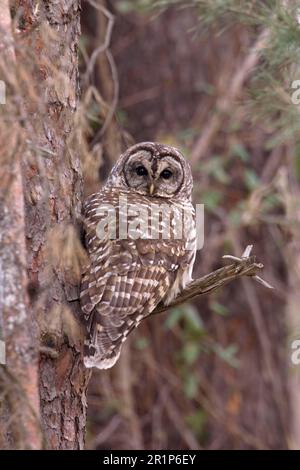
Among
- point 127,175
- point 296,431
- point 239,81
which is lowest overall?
point 296,431

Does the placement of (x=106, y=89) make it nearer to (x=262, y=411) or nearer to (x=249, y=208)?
(x=249, y=208)

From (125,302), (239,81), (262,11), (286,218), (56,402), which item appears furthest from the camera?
(239,81)

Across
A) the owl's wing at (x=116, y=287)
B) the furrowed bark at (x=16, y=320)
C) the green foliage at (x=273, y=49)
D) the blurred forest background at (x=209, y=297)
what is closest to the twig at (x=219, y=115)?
the blurred forest background at (x=209, y=297)

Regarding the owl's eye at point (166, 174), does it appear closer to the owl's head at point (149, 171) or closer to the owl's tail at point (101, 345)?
the owl's head at point (149, 171)

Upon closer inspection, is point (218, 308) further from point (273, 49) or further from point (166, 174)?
point (273, 49)

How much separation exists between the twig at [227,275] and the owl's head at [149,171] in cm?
81

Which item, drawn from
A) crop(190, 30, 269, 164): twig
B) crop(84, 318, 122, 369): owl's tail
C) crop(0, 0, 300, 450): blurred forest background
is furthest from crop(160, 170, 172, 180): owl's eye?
crop(190, 30, 269, 164): twig

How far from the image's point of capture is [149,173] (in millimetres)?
4043

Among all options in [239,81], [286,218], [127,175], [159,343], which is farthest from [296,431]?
[127,175]

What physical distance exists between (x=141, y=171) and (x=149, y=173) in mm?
63

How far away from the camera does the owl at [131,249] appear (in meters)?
3.19

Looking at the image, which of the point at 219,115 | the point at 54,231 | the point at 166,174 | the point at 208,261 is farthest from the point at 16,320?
the point at 219,115

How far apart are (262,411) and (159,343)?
2.69 ft

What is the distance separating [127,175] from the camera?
4129 mm
